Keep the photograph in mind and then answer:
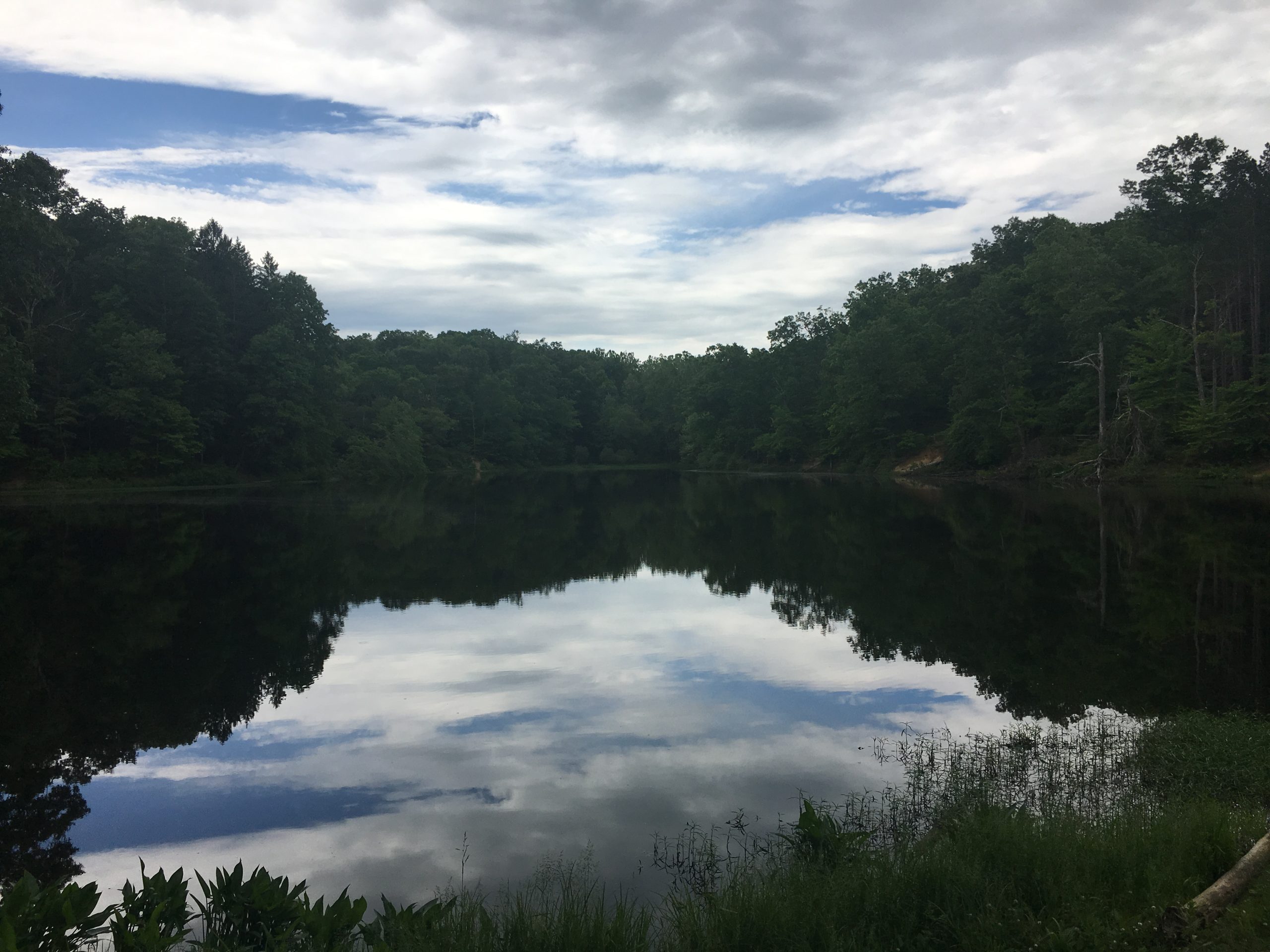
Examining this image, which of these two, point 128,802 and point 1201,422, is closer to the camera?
point 128,802

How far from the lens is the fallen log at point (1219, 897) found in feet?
13.9

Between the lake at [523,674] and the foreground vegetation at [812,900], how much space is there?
2.50 ft

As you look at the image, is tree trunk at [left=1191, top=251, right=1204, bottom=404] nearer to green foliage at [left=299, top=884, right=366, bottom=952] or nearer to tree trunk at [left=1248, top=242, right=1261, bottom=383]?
tree trunk at [left=1248, top=242, right=1261, bottom=383]

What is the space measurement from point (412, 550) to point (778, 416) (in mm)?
66406

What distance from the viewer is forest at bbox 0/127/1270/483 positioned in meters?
48.1

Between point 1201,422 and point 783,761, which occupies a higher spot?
point 1201,422

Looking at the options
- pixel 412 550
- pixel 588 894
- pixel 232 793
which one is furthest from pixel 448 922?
pixel 412 550

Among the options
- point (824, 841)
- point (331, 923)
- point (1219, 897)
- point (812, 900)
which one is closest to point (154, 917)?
point (331, 923)

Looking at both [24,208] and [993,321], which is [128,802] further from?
[993,321]

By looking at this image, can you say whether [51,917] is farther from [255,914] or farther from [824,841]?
[824,841]

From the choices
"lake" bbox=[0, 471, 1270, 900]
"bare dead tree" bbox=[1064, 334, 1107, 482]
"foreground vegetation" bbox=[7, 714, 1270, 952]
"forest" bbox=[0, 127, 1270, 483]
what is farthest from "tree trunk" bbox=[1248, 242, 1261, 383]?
"foreground vegetation" bbox=[7, 714, 1270, 952]

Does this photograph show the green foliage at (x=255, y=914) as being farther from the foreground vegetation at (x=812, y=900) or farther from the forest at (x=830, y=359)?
the forest at (x=830, y=359)

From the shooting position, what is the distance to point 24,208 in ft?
135

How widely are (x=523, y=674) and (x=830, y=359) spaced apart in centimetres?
7600
